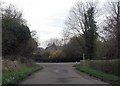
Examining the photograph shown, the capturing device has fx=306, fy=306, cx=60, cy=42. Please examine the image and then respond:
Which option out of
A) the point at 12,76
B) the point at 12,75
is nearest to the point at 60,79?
the point at 12,75

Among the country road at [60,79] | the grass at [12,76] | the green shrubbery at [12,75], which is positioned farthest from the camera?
the country road at [60,79]

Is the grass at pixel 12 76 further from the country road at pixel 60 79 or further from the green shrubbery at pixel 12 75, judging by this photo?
the country road at pixel 60 79

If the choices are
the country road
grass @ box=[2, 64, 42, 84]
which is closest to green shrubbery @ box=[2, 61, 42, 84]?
grass @ box=[2, 64, 42, 84]

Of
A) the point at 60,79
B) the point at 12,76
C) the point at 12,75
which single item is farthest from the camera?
the point at 60,79

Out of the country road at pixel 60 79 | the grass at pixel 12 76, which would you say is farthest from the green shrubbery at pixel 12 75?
the country road at pixel 60 79

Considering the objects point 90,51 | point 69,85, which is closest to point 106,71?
point 69,85

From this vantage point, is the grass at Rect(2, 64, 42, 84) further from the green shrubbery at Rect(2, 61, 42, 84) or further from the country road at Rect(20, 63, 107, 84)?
the country road at Rect(20, 63, 107, 84)

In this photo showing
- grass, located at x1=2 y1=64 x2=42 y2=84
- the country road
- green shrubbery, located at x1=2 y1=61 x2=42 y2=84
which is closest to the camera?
grass, located at x1=2 y1=64 x2=42 y2=84

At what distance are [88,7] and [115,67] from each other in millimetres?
45861

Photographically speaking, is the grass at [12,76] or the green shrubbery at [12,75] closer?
the grass at [12,76]

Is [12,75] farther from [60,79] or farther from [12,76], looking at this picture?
[60,79]

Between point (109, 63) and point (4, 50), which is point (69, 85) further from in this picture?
point (4, 50)

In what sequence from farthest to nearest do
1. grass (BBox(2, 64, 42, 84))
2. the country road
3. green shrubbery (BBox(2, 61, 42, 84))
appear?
1. the country road
2. green shrubbery (BBox(2, 61, 42, 84))
3. grass (BBox(2, 64, 42, 84))

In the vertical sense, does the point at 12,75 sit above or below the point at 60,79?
above
